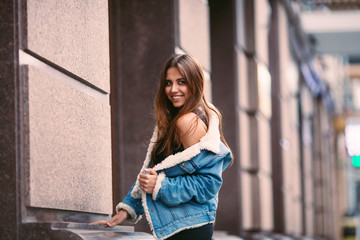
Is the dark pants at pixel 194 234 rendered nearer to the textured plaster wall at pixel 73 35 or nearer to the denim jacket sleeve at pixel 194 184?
the denim jacket sleeve at pixel 194 184

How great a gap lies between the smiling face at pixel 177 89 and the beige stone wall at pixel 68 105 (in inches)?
21.3

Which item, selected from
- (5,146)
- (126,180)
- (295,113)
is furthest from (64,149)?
(295,113)

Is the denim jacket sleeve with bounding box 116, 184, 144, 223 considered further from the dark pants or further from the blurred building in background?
the dark pants

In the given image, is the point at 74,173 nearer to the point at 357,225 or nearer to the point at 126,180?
the point at 126,180

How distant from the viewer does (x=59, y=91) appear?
343 centimetres

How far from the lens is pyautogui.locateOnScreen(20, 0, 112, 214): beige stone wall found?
123 inches

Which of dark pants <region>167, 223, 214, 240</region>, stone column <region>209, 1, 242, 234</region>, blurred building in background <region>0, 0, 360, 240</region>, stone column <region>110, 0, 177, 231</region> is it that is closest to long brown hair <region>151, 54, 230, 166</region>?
dark pants <region>167, 223, 214, 240</region>

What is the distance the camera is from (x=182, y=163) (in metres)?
3.17

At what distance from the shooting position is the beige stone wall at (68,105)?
3117mm

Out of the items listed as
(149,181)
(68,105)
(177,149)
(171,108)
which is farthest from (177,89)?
(68,105)

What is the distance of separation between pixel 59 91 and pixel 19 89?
0.45 meters

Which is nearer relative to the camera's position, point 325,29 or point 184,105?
point 184,105

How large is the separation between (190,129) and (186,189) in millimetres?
282

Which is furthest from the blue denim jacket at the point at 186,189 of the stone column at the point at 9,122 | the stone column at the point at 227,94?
the stone column at the point at 227,94
